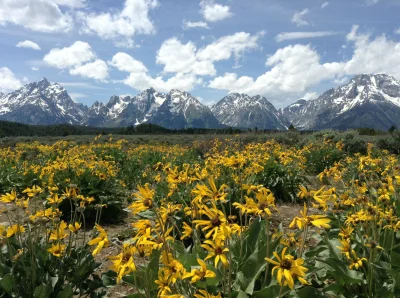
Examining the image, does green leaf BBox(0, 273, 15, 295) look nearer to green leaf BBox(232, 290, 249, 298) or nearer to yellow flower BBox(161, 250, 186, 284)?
yellow flower BBox(161, 250, 186, 284)

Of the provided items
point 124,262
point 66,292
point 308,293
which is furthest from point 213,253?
point 66,292

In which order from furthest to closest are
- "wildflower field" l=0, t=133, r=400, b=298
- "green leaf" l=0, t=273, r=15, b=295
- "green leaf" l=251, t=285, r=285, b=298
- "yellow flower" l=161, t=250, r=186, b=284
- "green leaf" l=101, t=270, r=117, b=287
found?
"green leaf" l=101, t=270, r=117, b=287 → "green leaf" l=0, t=273, r=15, b=295 → "green leaf" l=251, t=285, r=285, b=298 → "wildflower field" l=0, t=133, r=400, b=298 → "yellow flower" l=161, t=250, r=186, b=284

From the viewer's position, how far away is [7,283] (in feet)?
7.41

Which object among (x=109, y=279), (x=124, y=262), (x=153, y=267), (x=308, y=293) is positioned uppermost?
(x=124, y=262)

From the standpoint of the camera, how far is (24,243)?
9.06 feet

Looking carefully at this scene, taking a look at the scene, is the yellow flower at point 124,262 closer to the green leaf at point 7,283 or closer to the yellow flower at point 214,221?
the yellow flower at point 214,221

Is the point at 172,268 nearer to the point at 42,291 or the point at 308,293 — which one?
the point at 308,293

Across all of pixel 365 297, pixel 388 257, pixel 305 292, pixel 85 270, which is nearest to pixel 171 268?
pixel 305 292

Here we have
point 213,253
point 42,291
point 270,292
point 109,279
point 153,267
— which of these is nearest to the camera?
point 213,253

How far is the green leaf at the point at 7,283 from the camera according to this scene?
2.23 metres

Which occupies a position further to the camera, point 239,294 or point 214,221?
point 239,294

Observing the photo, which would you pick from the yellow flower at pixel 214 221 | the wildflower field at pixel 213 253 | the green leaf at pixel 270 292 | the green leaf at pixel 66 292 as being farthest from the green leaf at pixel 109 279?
the yellow flower at pixel 214 221

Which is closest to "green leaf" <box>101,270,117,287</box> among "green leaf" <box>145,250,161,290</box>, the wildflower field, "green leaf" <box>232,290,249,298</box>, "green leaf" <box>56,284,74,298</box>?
the wildflower field

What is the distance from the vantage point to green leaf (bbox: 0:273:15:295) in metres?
2.23
